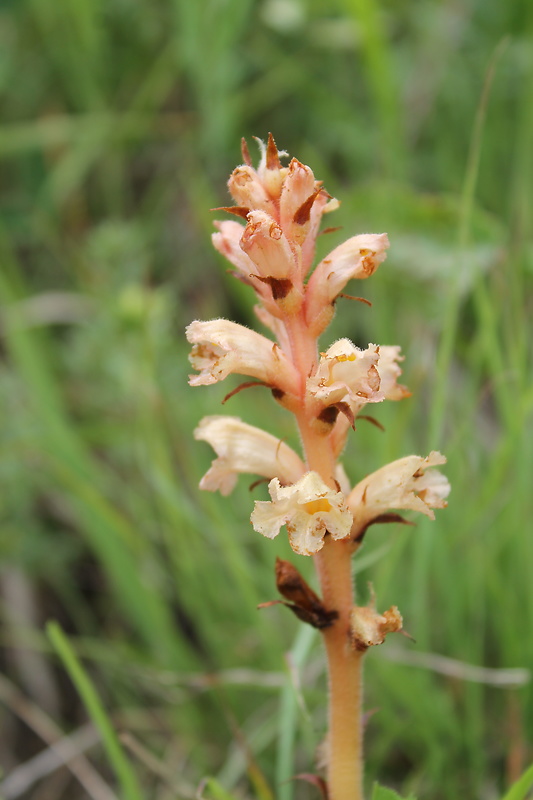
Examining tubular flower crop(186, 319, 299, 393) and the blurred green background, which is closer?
tubular flower crop(186, 319, 299, 393)

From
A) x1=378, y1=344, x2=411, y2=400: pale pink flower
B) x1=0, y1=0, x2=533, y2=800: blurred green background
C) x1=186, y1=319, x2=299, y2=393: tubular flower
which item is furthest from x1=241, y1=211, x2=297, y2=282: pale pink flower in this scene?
x1=0, y1=0, x2=533, y2=800: blurred green background

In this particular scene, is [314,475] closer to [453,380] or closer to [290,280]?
[290,280]

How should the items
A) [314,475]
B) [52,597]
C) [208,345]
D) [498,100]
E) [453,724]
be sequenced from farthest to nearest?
[498,100] → [52,597] → [453,724] → [208,345] → [314,475]

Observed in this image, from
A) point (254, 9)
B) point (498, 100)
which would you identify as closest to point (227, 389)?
point (498, 100)

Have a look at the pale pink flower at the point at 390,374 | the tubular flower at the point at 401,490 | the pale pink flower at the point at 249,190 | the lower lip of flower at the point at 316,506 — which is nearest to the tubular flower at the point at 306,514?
the lower lip of flower at the point at 316,506

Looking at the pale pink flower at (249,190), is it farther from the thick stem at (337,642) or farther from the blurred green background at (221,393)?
the blurred green background at (221,393)

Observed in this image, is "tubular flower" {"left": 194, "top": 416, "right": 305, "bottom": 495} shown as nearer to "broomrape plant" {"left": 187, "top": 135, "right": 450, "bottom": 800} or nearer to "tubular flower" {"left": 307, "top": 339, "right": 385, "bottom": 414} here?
"broomrape plant" {"left": 187, "top": 135, "right": 450, "bottom": 800}

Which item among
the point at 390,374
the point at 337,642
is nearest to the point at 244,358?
the point at 390,374
